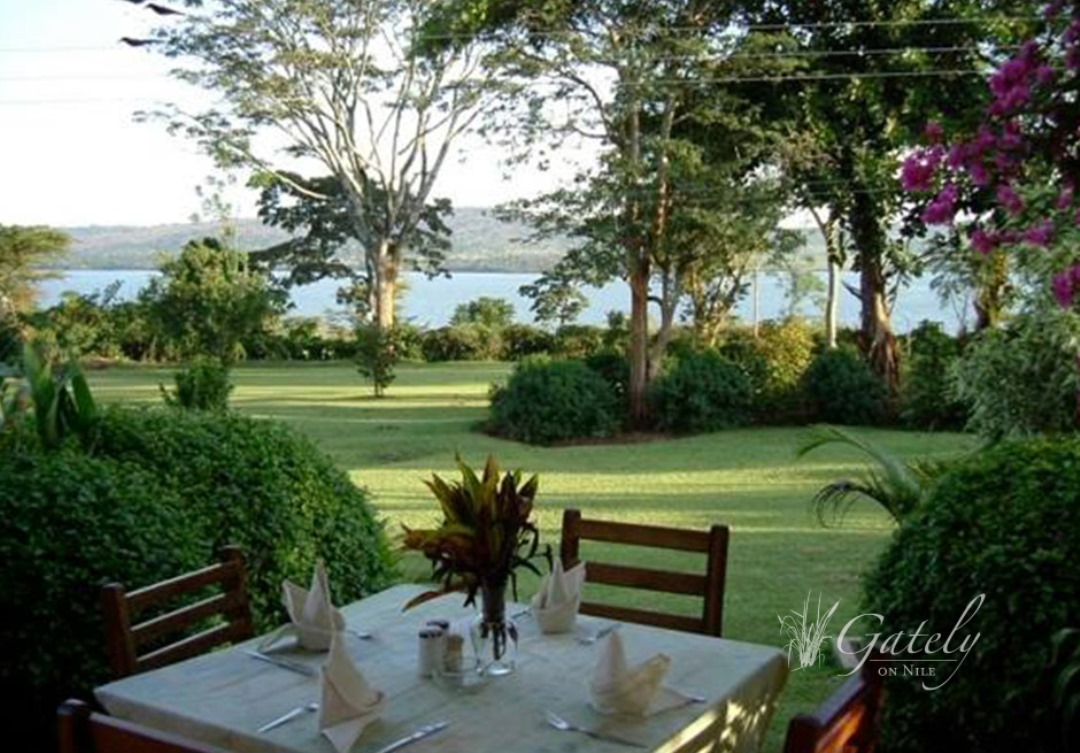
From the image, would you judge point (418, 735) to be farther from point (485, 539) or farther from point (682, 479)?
point (682, 479)

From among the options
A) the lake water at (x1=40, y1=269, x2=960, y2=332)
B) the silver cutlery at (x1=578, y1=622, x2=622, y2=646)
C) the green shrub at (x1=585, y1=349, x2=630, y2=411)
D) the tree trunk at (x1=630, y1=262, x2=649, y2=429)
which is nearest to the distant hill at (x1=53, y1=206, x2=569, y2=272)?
the lake water at (x1=40, y1=269, x2=960, y2=332)

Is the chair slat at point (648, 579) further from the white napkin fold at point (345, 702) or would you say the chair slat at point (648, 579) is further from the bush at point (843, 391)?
the bush at point (843, 391)

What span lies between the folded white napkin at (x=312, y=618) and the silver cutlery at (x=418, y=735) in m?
0.56

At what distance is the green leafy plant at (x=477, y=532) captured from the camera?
2.34 metres

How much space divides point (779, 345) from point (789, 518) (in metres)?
6.84

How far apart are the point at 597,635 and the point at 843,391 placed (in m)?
11.3

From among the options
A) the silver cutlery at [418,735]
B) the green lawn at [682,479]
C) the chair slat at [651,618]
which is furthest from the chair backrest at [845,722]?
the green lawn at [682,479]

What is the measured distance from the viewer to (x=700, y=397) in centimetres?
1282

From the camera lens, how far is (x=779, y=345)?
46.5 ft

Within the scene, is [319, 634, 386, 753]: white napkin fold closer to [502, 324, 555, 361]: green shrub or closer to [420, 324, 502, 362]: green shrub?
[502, 324, 555, 361]: green shrub

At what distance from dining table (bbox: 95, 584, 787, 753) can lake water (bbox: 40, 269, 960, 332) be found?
1034 centimetres

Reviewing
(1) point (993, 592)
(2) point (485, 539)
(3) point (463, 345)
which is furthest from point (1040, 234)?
(3) point (463, 345)

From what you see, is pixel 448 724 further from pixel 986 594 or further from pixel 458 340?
pixel 458 340

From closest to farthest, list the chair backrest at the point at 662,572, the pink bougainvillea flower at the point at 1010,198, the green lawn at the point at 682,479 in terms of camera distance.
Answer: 1. the pink bougainvillea flower at the point at 1010,198
2. the chair backrest at the point at 662,572
3. the green lawn at the point at 682,479
